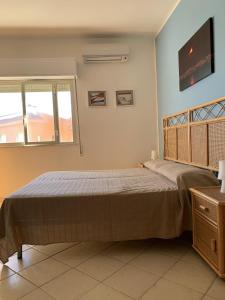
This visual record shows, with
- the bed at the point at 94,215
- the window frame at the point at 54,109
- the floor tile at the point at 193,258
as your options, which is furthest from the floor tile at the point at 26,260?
the window frame at the point at 54,109

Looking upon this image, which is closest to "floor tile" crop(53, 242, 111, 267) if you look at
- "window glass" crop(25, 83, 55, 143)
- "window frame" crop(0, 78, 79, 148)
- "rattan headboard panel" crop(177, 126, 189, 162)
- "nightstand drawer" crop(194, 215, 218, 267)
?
"nightstand drawer" crop(194, 215, 218, 267)

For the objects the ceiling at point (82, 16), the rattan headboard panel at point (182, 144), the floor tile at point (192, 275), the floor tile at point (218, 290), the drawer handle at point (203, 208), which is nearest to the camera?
the floor tile at point (218, 290)

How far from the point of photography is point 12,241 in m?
1.89

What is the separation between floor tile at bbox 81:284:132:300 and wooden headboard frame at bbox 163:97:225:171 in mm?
1284

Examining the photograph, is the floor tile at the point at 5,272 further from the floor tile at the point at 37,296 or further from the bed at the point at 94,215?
the floor tile at the point at 37,296

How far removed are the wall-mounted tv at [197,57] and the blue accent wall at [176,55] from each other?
0.06 meters

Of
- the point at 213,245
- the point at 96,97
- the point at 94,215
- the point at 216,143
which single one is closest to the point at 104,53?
the point at 96,97

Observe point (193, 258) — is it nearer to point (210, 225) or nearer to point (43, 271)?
point (210, 225)

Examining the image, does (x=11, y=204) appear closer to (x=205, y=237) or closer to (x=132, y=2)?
(x=205, y=237)

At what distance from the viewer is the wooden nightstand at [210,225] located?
1541mm

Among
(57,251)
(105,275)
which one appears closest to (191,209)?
(105,275)

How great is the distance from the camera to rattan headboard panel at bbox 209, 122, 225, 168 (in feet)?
6.61

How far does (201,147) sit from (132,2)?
6.67ft

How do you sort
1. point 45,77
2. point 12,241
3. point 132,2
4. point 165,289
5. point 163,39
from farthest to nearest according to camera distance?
point 45,77 < point 163,39 < point 132,2 < point 12,241 < point 165,289
